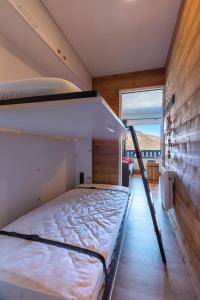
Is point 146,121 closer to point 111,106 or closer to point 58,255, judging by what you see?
point 111,106

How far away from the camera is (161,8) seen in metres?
1.77

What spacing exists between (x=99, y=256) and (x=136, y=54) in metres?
2.71

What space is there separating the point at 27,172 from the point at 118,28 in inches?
81.8

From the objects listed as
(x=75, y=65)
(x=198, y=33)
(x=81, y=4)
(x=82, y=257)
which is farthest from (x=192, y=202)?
(x=75, y=65)

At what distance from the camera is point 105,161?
3.31 metres

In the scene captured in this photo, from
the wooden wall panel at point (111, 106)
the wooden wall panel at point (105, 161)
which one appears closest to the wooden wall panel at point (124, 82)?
the wooden wall panel at point (111, 106)

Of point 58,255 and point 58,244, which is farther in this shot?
point 58,244

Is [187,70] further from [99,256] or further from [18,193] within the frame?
[18,193]

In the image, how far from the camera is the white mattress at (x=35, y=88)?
0.80m

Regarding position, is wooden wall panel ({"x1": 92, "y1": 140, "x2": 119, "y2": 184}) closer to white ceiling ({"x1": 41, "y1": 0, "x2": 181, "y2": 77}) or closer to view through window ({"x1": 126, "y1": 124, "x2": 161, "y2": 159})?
white ceiling ({"x1": 41, "y1": 0, "x2": 181, "y2": 77})

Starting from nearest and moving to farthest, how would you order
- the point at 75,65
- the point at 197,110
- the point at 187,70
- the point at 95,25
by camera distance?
1. the point at 197,110
2. the point at 187,70
3. the point at 95,25
4. the point at 75,65

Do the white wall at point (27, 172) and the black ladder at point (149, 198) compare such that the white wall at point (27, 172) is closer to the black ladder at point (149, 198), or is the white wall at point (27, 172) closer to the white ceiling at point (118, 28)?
the black ladder at point (149, 198)

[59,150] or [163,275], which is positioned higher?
[59,150]

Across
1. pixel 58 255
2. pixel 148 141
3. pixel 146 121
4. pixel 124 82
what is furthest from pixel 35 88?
pixel 148 141
